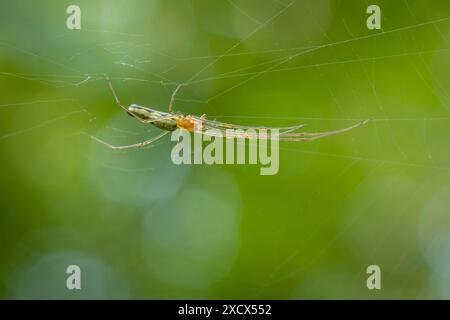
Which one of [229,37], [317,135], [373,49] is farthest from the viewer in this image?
[229,37]

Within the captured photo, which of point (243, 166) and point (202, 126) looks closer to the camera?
point (202, 126)

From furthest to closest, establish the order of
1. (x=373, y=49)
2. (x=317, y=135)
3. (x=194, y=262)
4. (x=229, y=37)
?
(x=194, y=262) → (x=229, y=37) → (x=373, y=49) → (x=317, y=135)

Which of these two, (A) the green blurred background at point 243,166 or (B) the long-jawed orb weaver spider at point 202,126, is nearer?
(B) the long-jawed orb weaver spider at point 202,126

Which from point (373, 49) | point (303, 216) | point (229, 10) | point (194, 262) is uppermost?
point (229, 10)

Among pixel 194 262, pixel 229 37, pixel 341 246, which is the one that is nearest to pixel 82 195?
pixel 194 262

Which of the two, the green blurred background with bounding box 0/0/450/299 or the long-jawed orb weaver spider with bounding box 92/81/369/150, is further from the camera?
the green blurred background with bounding box 0/0/450/299

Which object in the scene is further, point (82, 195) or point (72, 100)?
point (82, 195)

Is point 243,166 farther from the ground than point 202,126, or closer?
closer

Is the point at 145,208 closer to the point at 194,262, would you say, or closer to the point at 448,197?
the point at 194,262
